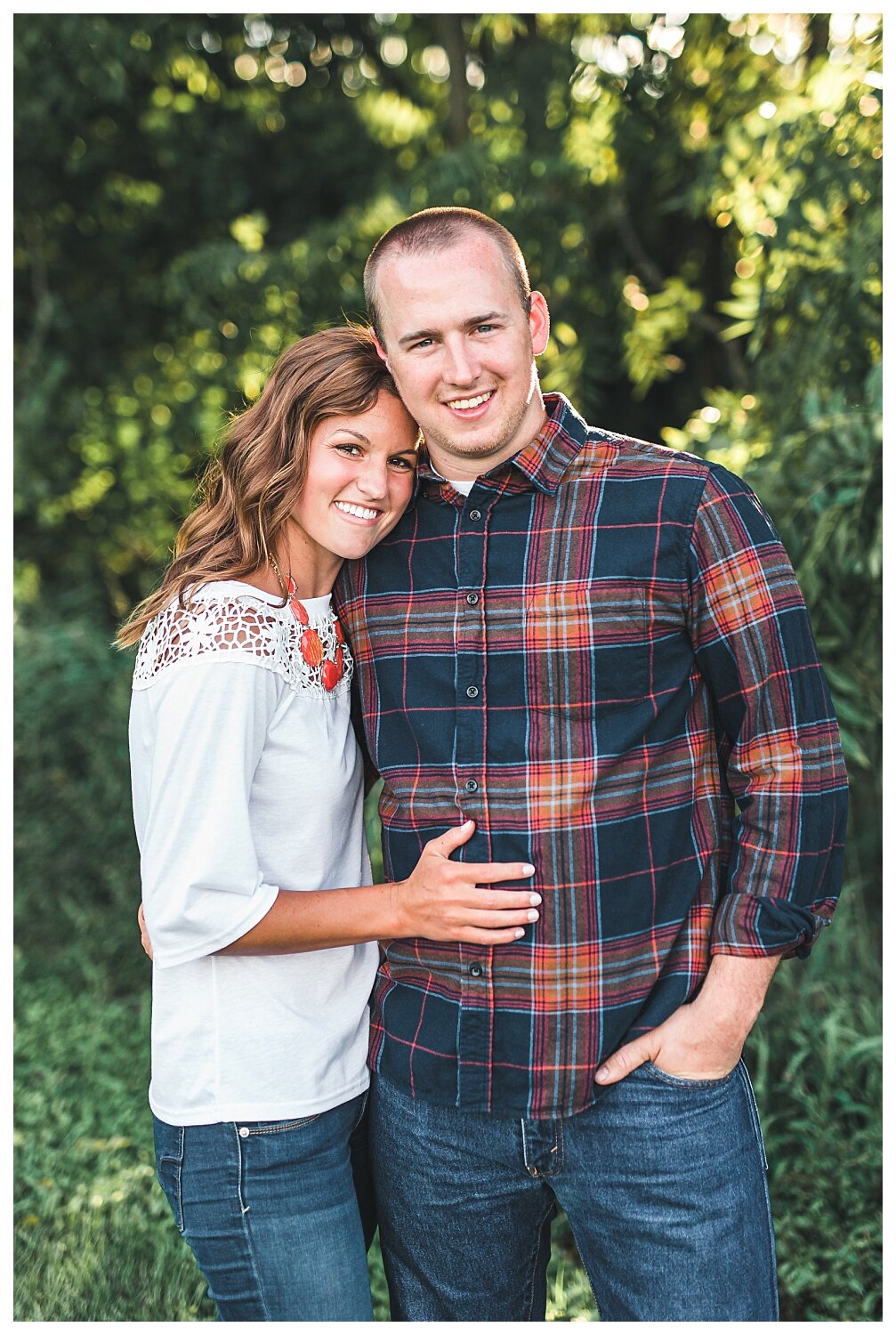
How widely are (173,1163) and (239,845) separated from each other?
1.83ft

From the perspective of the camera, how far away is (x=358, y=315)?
2850 millimetres

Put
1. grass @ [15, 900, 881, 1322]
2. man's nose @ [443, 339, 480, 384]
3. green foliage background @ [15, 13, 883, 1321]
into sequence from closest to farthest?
man's nose @ [443, 339, 480, 384] → grass @ [15, 900, 881, 1322] → green foliage background @ [15, 13, 883, 1321]

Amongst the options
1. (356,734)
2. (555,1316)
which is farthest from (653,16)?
(555,1316)

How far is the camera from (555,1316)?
109 inches

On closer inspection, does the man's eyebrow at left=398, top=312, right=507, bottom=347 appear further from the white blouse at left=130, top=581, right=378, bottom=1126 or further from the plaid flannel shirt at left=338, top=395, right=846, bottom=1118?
the white blouse at left=130, top=581, right=378, bottom=1126

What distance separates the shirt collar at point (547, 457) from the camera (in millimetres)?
1862

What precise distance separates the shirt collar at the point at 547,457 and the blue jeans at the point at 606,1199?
96 centimetres

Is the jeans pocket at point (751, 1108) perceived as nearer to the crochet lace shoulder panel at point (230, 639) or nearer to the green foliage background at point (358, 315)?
the crochet lace shoulder panel at point (230, 639)

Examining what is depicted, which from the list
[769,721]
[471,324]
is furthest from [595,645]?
[471,324]

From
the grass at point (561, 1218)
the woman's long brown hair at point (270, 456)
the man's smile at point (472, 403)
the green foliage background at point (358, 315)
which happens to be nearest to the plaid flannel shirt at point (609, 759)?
the man's smile at point (472, 403)

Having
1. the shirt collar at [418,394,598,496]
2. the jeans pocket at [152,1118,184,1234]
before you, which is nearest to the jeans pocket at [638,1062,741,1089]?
the jeans pocket at [152,1118,184,1234]

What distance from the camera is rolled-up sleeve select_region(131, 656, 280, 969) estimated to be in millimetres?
1711

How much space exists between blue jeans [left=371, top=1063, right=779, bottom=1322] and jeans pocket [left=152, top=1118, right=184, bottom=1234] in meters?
0.34
